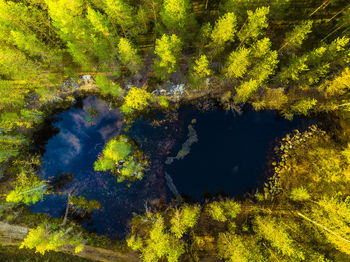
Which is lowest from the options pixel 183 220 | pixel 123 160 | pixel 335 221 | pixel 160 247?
pixel 160 247

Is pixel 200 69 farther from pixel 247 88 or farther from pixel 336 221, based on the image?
pixel 336 221

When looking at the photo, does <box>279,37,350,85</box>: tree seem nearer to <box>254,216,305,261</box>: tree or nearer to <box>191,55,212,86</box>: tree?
<box>191,55,212,86</box>: tree

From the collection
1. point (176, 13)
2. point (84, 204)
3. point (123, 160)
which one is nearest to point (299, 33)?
point (176, 13)

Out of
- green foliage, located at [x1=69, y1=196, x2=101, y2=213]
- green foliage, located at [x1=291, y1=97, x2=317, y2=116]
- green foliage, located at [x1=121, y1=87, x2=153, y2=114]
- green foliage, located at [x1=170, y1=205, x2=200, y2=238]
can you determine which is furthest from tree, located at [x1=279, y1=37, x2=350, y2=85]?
green foliage, located at [x1=69, y1=196, x2=101, y2=213]

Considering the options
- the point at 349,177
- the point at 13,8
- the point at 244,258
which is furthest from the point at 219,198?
the point at 13,8

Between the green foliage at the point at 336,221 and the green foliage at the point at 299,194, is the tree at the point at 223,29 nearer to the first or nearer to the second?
the green foliage at the point at 299,194

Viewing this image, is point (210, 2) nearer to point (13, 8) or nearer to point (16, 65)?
point (13, 8)
